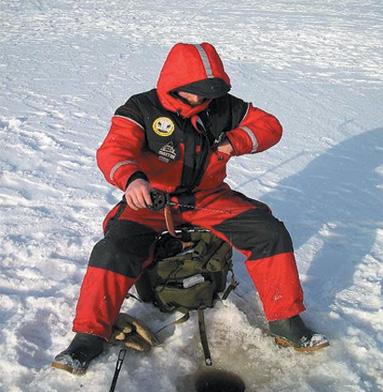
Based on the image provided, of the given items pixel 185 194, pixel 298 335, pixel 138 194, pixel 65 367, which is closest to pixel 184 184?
pixel 185 194

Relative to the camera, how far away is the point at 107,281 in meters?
2.57

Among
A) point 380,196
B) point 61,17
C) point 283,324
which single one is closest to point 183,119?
point 283,324

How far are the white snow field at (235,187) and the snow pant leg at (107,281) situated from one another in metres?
0.23

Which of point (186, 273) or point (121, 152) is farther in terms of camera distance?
point (186, 273)

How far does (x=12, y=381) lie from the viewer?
2.44 meters

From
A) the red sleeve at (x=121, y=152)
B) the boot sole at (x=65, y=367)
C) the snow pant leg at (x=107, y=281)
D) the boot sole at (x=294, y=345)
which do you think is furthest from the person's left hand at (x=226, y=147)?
the boot sole at (x=65, y=367)

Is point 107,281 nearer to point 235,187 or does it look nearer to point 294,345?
point 294,345

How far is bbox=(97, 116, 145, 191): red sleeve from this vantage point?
8.68 feet

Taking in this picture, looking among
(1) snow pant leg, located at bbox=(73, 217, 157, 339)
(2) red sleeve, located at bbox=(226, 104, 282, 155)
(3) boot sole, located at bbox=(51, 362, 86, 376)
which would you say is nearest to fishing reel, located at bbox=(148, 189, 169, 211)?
(1) snow pant leg, located at bbox=(73, 217, 157, 339)

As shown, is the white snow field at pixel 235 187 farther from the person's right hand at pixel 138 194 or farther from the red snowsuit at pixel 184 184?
the person's right hand at pixel 138 194

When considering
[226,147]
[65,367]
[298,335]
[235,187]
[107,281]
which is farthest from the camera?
[235,187]

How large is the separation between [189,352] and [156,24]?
1224cm

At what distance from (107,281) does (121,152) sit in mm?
729

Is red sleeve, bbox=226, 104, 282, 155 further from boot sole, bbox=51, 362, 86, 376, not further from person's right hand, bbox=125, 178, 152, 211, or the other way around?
boot sole, bbox=51, 362, 86, 376
